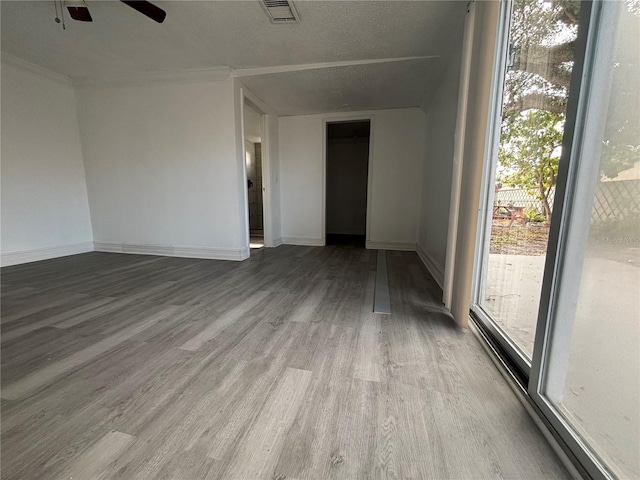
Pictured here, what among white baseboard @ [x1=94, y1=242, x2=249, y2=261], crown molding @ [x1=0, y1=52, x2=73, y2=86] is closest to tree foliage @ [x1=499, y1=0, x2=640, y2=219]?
white baseboard @ [x1=94, y1=242, x2=249, y2=261]

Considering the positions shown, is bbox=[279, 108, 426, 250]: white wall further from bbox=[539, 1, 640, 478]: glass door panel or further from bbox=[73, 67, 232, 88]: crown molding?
bbox=[539, 1, 640, 478]: glass door panel

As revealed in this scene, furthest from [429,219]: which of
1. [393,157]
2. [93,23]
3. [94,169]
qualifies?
[94,169]

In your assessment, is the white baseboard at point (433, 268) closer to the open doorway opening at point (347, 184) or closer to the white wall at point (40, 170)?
the open doorway opening at point (347, 184)

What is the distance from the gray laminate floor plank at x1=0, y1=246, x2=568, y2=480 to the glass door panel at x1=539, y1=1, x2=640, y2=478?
0.20m

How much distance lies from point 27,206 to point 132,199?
46.1 inches

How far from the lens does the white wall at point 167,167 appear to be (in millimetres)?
3383

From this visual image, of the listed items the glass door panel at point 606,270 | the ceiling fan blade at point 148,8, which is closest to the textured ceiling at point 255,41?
the ceiling fan blade at point 148,8

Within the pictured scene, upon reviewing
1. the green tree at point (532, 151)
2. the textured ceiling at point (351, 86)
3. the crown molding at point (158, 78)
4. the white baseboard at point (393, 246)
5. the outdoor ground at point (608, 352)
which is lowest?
the white baseboard at point (393, 246)

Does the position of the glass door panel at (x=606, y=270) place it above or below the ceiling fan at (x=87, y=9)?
below

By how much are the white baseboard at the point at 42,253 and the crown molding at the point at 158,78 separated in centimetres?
249

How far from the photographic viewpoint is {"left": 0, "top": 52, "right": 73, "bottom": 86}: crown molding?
9.82ft

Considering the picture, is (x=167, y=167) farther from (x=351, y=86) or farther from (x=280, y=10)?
(x=351, y=86)

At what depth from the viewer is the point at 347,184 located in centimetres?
634

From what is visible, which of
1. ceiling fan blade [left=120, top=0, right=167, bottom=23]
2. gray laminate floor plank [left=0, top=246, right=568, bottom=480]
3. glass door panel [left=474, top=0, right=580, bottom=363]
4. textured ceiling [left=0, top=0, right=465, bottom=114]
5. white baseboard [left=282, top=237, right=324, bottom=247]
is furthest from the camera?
white baseboard [left=282, top=237, right=324, bottom=247]
